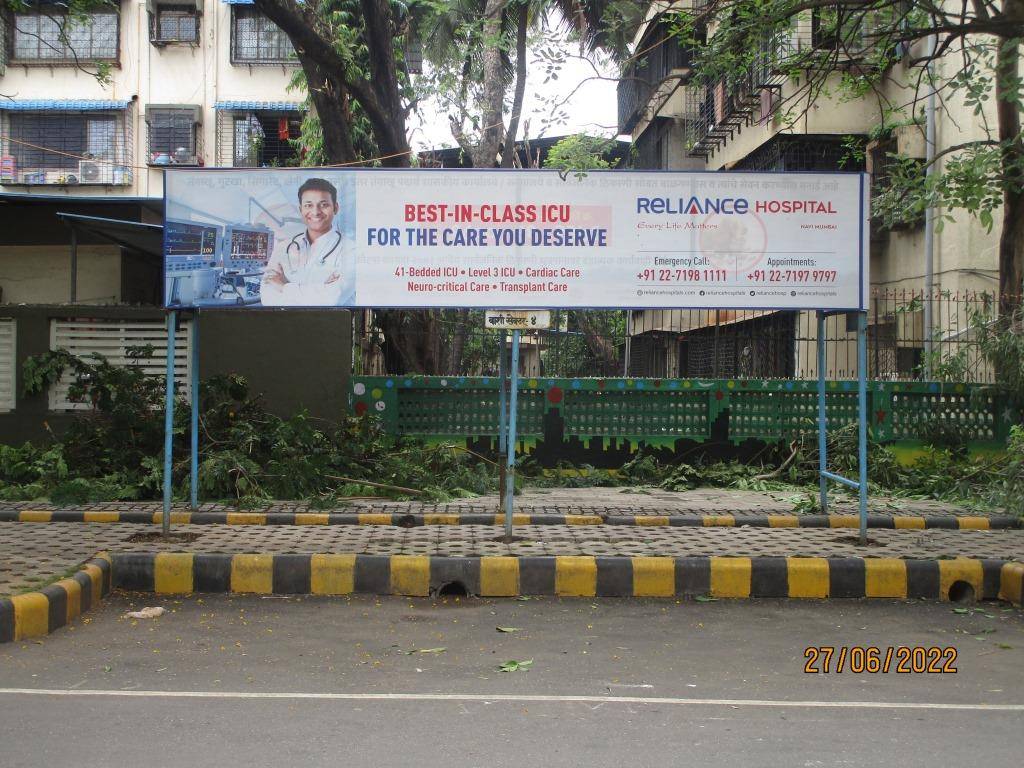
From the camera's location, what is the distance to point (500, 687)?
4645mm

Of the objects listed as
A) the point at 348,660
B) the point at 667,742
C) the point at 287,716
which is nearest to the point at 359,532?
the point at 348,660

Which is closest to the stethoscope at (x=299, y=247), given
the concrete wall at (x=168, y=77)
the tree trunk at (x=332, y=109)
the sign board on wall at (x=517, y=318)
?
the sign board on wall at (x=517, y=318)

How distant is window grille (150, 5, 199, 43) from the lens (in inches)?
966

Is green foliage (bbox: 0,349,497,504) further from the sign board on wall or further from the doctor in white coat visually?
the sign board on wall

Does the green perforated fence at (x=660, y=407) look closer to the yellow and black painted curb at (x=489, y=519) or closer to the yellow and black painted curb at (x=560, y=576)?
the yellow and black painted curb at (x=489, y=519)

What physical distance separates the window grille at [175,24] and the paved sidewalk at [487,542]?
1944cm

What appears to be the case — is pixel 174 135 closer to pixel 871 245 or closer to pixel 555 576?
pixel 871 245

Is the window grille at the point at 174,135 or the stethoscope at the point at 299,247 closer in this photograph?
the stethoscope at the point at 299,247

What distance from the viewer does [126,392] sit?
34.2 feet

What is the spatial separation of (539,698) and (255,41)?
2358 cm

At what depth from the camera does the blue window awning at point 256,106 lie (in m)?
24.2

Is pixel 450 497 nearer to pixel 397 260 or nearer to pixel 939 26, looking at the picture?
pixel 397 260

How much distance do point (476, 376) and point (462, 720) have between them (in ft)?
26.9
